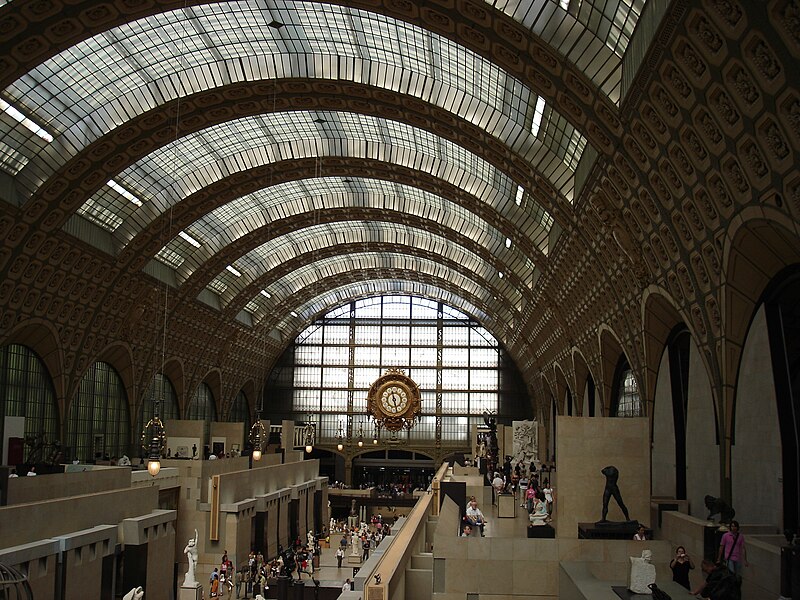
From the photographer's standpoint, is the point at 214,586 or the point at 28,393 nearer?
the point at 214,586

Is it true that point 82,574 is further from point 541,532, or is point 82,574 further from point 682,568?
point 682,568

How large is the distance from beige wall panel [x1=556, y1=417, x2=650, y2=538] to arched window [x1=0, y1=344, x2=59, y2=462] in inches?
974

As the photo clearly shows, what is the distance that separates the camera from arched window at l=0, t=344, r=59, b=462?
37469 mm

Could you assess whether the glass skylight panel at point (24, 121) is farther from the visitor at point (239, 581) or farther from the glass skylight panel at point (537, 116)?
the visitor at point (239, 581)

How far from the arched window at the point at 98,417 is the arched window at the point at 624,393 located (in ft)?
89.1

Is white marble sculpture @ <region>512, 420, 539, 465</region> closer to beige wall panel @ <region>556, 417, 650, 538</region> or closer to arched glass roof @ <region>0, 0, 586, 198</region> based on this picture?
arched glass roof @ <region>0, 0, 586, 198</region>

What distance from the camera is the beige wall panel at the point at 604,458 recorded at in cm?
2175

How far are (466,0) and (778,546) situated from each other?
14807 mm

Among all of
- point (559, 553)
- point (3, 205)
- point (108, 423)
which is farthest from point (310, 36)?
point (108, 423)

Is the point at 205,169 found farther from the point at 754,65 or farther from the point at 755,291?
the point at 754,65

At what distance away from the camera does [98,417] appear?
4666cm

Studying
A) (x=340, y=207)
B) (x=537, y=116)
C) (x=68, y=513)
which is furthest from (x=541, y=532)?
(x=340, y=207)

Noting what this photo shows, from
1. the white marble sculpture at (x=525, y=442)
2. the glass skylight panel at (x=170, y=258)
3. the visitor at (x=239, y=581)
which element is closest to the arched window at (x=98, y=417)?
the glass skylight panel at (x=170, y=258)

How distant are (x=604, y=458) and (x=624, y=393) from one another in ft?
48.4
